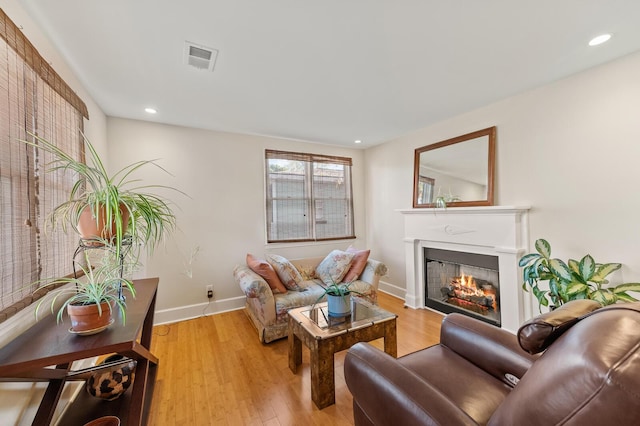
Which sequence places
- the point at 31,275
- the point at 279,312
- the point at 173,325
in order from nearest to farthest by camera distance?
the point at 31,275, the point at 279,312, the point at 173,325

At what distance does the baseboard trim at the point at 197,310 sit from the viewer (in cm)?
300

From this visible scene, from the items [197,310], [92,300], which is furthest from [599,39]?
[197,310]

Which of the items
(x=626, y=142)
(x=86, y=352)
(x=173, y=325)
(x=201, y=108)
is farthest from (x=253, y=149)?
(x=626, y=142)

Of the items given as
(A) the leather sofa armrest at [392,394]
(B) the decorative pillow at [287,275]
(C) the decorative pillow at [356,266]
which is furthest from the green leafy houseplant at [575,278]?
(B) the decorative pillow at [287,275]

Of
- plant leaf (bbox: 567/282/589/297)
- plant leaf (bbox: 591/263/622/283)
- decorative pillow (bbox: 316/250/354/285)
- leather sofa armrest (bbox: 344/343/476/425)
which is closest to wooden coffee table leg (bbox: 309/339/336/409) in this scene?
leather sofa armrest (bbox: 344/343/476/425)

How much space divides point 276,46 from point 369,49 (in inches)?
25.4

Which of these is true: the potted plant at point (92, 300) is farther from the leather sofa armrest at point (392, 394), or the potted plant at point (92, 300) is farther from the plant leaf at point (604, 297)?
the plant leaf at point (604, 297)

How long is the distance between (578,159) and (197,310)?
4.26 m

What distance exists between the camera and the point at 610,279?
1995 millimetres

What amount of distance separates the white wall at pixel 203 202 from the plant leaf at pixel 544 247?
2.86 meters

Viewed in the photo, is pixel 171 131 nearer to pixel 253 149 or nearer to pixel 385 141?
pixel 253 149

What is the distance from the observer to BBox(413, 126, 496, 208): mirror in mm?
2744

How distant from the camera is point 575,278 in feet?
6.25

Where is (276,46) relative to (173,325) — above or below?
above
